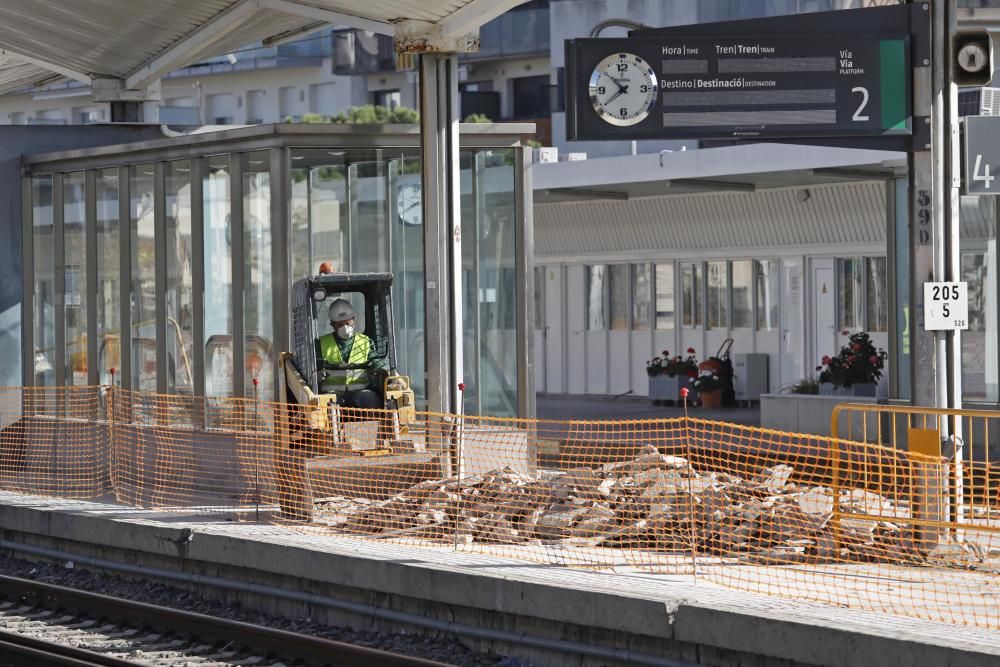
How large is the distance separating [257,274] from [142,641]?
632 centimetres

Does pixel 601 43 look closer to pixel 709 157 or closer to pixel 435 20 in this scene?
pixel 435 20

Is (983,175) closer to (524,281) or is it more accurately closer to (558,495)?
(558,495)

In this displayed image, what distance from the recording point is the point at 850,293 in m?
27.3

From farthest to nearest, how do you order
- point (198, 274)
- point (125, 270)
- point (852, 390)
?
point (852, 390)
point (125, 270)
point (198, 274)

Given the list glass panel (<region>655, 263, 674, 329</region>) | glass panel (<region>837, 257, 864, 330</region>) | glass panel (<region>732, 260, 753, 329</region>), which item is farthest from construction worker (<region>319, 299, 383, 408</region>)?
glass panel (<region>655, 263, 674, 329</region>)

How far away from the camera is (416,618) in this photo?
37.5 feet

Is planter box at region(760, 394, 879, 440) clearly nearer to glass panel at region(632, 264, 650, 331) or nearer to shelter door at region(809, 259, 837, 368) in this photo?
shelter door at region(809, 259, 837, 368)

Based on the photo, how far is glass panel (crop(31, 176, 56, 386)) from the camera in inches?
818

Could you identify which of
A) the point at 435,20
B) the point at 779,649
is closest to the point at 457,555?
the point at 779,649

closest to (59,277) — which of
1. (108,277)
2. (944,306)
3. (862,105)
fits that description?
(108,277)

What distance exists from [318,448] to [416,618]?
135 inches

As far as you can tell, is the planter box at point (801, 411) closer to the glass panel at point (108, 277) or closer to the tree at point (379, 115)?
the glass panel at point (108, 277)

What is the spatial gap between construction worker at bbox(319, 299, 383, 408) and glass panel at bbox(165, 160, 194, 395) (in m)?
3.25

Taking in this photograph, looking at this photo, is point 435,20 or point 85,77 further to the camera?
point 85,77
